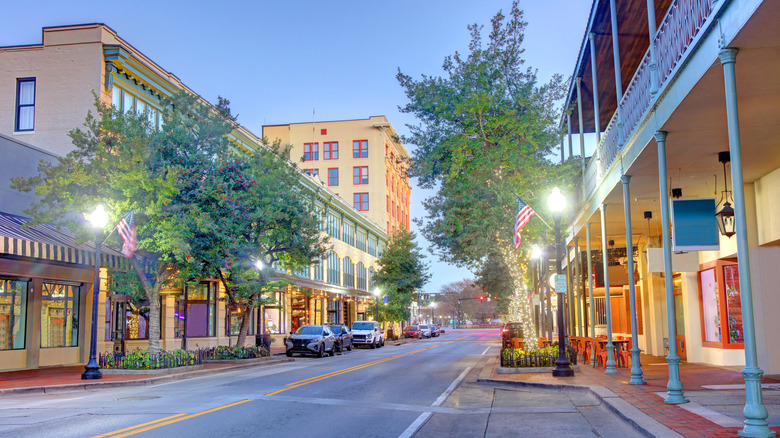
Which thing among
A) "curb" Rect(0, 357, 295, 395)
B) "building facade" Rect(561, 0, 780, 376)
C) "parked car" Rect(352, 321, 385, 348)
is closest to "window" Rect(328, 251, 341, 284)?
"parked car" Rect(352, 321, 385, 348)

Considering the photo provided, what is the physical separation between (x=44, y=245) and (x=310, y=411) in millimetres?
13227

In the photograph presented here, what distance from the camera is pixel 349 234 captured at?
6562cm

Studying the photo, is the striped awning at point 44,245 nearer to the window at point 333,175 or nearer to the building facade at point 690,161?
the building facade at point 690,161

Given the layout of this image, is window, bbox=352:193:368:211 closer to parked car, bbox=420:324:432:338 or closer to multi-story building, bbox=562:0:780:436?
parked car, bbox=420:324:432:338

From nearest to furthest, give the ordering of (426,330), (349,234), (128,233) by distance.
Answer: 1. (128,233)
2. (349,234)
3. (426,330)

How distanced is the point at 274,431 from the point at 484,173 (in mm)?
14667

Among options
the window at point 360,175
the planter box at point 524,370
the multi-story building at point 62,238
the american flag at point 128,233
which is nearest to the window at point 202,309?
the multi-story building at point 62,238

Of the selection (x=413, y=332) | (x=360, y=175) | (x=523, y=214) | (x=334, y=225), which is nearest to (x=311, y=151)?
(x=360, y=175)

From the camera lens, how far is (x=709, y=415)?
9977 mm

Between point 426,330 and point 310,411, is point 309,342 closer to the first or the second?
point 310,411

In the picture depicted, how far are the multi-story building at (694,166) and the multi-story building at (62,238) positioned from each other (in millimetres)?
15144

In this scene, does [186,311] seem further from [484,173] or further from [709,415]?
[709,415]

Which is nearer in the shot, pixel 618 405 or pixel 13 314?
pixel 618 405

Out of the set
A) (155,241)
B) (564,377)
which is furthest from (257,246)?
(564,377)
